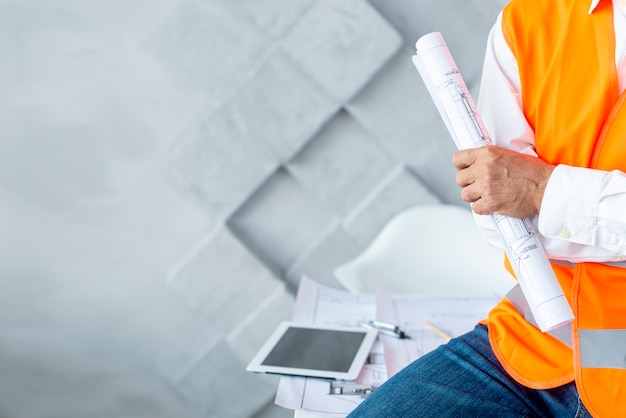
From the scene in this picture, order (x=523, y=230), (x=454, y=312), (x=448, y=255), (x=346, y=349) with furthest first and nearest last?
(x=448, y=255), (x=454, y=312), (x=346, y=349), (x=523, y=230)

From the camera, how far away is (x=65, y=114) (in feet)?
5.81

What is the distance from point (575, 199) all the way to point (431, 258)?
0.75m

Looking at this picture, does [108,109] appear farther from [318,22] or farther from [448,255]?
[448,255]

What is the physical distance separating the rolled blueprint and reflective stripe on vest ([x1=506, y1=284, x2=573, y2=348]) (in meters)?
0.09

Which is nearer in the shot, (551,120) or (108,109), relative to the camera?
(551,120)

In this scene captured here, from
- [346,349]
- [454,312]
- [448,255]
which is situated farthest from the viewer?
[448,255]

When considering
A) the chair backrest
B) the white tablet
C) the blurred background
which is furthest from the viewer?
the blurred background

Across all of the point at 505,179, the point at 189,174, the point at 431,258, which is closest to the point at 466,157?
the point at 505,179

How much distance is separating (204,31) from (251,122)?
24 centimetres

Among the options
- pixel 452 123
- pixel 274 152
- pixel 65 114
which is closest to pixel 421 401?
pixel 452 123

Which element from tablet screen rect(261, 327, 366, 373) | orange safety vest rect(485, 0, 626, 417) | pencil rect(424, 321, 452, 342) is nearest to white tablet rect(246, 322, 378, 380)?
tablet screen rect(261, 327, 366, 373)

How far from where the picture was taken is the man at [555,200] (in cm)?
89

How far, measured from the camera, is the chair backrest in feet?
5.17

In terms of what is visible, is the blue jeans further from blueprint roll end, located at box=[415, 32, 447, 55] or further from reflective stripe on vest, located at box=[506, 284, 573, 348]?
blueprint roll end, located at box=[415, 32, 447, 55]
